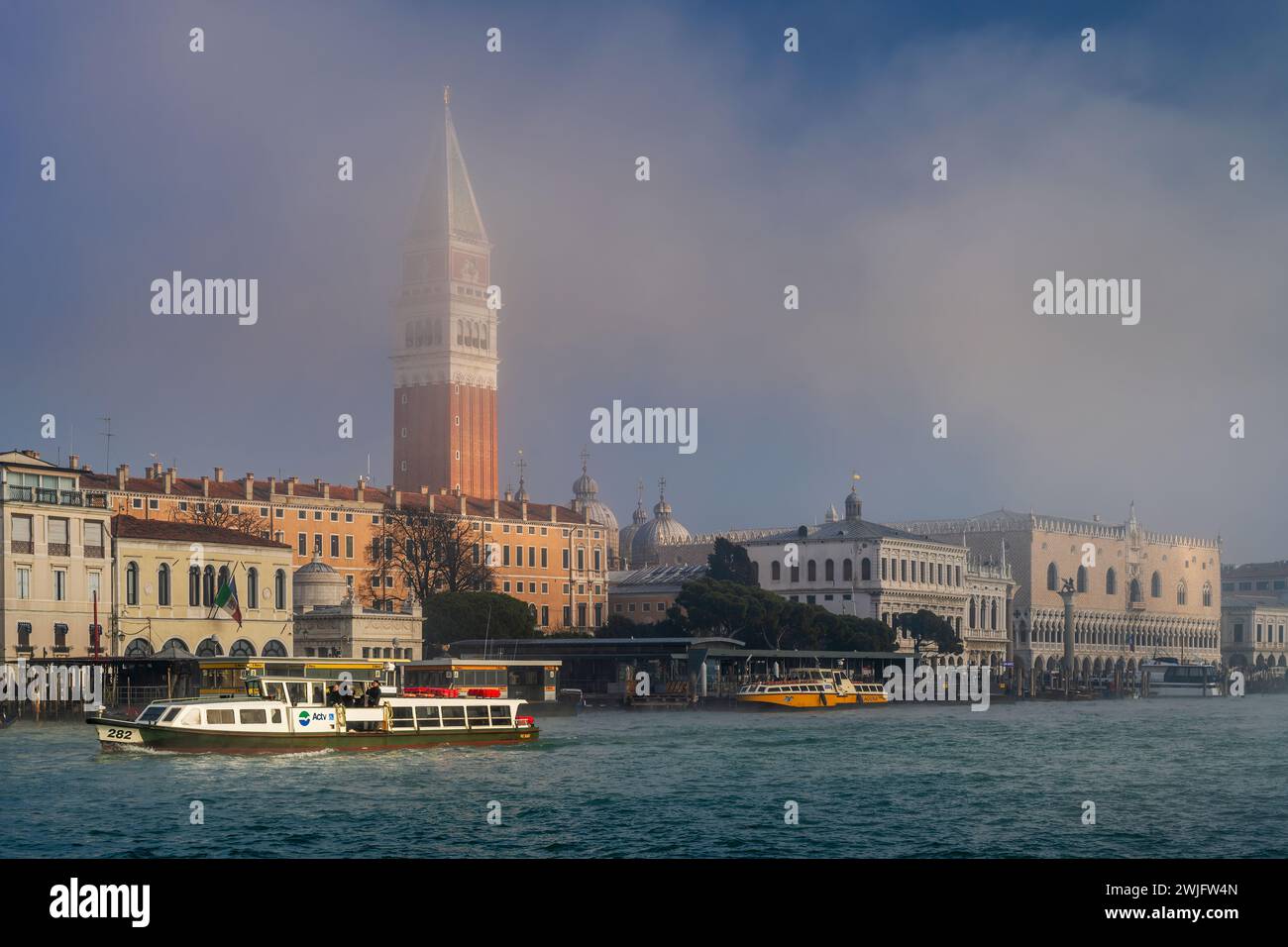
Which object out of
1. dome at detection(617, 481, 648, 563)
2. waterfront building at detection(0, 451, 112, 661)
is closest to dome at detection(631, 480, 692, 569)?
dome at detection(617, 481, 648, 563)

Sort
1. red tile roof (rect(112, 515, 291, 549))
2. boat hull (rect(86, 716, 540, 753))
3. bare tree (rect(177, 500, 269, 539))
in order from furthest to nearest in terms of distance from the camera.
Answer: bare tree (rect(177, 500, 269, 539)) < red tile roof (rect(112, 515, 291, 549)) < boat hull (rect(86, 716, 540, 753))

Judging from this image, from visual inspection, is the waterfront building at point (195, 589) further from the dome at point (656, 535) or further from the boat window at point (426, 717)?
the dome at point (656, 535)

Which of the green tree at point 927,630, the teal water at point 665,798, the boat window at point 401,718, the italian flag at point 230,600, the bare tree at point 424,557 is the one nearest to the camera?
the teal water at point 665,798

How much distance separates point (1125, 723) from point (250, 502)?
4796cm

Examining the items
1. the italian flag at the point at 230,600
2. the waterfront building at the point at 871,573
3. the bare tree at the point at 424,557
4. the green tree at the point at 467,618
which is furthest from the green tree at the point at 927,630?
the italian flag at the point at 230,600

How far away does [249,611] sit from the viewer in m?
71.2

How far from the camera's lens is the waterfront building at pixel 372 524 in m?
93.9

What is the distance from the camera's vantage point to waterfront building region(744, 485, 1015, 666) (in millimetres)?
117938

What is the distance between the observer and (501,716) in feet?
169

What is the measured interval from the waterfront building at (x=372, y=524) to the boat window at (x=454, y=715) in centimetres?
3838

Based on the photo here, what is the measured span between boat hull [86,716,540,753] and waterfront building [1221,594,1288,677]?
5128 inches

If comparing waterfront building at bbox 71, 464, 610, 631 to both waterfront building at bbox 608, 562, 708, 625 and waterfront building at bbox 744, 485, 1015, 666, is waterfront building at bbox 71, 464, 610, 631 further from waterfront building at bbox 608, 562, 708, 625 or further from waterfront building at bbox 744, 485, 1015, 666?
waterfront building at bbox 744, 485, 1015, 666
